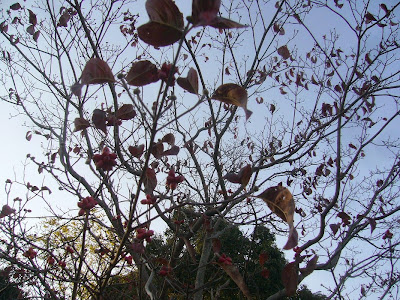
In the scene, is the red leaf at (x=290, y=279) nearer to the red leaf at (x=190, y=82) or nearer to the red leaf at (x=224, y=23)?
the red leaf at (x=190, y=82)

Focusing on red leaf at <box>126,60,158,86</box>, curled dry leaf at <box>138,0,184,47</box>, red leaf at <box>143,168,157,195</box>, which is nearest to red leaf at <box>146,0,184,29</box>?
curled dry leaf at <box>138,0,184,47</box>

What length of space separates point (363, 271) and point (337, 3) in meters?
2.84

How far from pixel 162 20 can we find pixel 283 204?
45 centimetres

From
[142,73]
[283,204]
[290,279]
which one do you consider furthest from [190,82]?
[290,279]

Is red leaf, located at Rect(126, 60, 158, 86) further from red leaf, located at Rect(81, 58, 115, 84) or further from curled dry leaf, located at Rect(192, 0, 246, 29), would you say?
curled dry leaf, located at Rect(192, 0, 246, 29)

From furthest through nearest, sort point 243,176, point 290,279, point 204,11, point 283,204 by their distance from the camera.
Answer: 1. point 290,279
2. point 243,176
3. point 283,204
4. point 204,11

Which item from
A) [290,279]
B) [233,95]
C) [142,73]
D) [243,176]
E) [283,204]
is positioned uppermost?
[142,73]

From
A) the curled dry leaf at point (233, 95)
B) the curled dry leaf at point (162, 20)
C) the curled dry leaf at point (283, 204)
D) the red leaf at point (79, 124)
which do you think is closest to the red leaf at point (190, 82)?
the curled dry leaf at point (233, 95)

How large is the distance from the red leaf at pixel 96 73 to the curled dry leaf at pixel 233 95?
0.25 meters

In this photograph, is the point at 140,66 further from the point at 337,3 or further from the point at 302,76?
the point at 302,76

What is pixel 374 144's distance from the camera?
140 inches

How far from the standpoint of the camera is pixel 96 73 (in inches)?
27.1

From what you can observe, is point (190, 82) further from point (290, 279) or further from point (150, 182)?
point (290, 279)

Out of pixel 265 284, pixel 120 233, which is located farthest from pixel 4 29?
pixel 265 284
